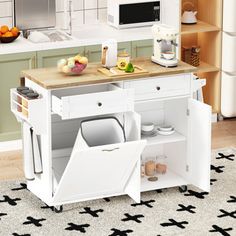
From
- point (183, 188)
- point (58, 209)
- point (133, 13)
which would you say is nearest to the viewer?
point (58, 209)

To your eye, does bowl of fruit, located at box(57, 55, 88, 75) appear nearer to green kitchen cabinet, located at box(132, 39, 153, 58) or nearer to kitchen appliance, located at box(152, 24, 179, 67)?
kitchen appliance, located at box(152, 24, 179, 67)

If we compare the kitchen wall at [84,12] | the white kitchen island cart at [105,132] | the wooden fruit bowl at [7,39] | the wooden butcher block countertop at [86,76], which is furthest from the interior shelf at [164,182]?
the kitchen wall at [84,12]

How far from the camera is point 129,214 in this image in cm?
606

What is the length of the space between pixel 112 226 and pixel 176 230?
1.35 ft

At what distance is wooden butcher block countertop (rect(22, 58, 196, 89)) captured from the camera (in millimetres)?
5879

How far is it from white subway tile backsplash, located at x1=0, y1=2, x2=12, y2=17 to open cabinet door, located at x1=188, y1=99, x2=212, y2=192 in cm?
205

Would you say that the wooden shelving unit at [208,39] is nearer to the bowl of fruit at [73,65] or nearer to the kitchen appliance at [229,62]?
the kitchen appliance at [229,62]

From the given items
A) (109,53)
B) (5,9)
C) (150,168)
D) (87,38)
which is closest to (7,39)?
(5,9)

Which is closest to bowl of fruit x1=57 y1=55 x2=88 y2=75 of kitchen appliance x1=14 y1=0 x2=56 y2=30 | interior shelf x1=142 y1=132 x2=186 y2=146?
interior shelf x1=142 y1=132 x2=186 y2=146

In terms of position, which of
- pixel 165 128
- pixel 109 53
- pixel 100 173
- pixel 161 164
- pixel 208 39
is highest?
pixel 109 53

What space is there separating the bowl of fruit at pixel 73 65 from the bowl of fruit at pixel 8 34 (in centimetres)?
130

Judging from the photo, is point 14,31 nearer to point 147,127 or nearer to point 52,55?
point 52,55

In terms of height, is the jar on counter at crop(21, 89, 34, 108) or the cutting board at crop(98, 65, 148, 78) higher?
the cutting board at crop(98, 65, 148, 78)

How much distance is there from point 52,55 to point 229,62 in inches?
63.5
